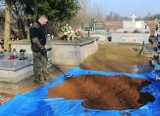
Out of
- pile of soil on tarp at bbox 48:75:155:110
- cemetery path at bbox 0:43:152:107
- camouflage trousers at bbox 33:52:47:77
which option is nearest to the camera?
pile of soil on tarp at bbox 48:75:155:110

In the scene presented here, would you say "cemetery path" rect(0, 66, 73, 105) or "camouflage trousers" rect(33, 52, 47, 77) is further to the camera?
"camouflage trousers" rect(33, 52, 47, 77)

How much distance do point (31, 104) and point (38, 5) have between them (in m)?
6.96

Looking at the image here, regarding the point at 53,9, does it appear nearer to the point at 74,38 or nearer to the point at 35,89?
the point at 74,38

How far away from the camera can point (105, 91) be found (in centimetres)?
568

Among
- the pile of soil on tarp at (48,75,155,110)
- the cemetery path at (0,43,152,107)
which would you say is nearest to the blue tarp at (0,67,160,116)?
the pile of soil on tarp at (48,75,155,110)

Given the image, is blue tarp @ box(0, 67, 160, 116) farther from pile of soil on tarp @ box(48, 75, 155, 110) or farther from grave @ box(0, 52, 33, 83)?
grave @ box(0, 52, 33, 83)

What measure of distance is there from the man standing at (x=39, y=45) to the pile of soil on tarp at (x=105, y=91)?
709 mm

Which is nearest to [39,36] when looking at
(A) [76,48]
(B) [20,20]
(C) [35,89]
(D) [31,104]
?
(C) [35,89]

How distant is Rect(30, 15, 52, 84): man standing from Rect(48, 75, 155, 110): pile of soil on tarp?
709mm

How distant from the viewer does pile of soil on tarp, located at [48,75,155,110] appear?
4852mm

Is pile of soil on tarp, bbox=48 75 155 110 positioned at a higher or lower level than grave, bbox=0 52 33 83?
lower

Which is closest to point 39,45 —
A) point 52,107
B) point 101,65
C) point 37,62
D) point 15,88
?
point 37,62

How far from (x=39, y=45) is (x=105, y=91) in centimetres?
211

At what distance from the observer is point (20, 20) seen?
14.0m
